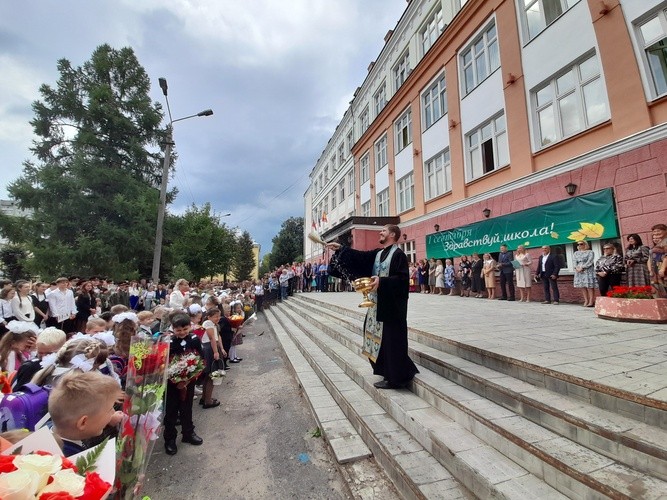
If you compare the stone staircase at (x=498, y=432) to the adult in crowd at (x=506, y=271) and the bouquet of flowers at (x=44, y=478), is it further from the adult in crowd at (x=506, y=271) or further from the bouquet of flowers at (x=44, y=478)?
the adult in crowd at (x=506, y=271)

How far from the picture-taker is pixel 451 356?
13.5 ft

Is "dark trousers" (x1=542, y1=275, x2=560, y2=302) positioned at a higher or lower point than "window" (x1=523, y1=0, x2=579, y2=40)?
lower

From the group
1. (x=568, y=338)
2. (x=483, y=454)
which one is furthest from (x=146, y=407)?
(x=568, y=338)

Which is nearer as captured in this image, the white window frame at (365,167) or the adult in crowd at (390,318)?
the adult in crowd at (390,318)

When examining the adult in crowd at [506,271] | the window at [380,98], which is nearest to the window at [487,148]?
the adult in crowd at [506,271]

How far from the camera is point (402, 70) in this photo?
19.0m

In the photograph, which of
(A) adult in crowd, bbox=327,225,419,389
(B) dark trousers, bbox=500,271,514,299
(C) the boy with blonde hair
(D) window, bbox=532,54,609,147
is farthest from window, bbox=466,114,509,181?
(C) the boy with blonde hair

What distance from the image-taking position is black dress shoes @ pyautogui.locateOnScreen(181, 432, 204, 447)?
3.70 meters

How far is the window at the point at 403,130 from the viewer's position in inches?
689

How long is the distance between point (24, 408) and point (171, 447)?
1795 millimetres

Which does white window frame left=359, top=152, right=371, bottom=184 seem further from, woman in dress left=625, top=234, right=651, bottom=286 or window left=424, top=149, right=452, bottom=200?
woman in dress left=625, top=234, right=651, bottom=286

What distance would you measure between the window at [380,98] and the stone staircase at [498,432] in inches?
822

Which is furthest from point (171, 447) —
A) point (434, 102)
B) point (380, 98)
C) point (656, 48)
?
point (380, 98)

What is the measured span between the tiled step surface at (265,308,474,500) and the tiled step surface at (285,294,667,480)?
0.67 metres
